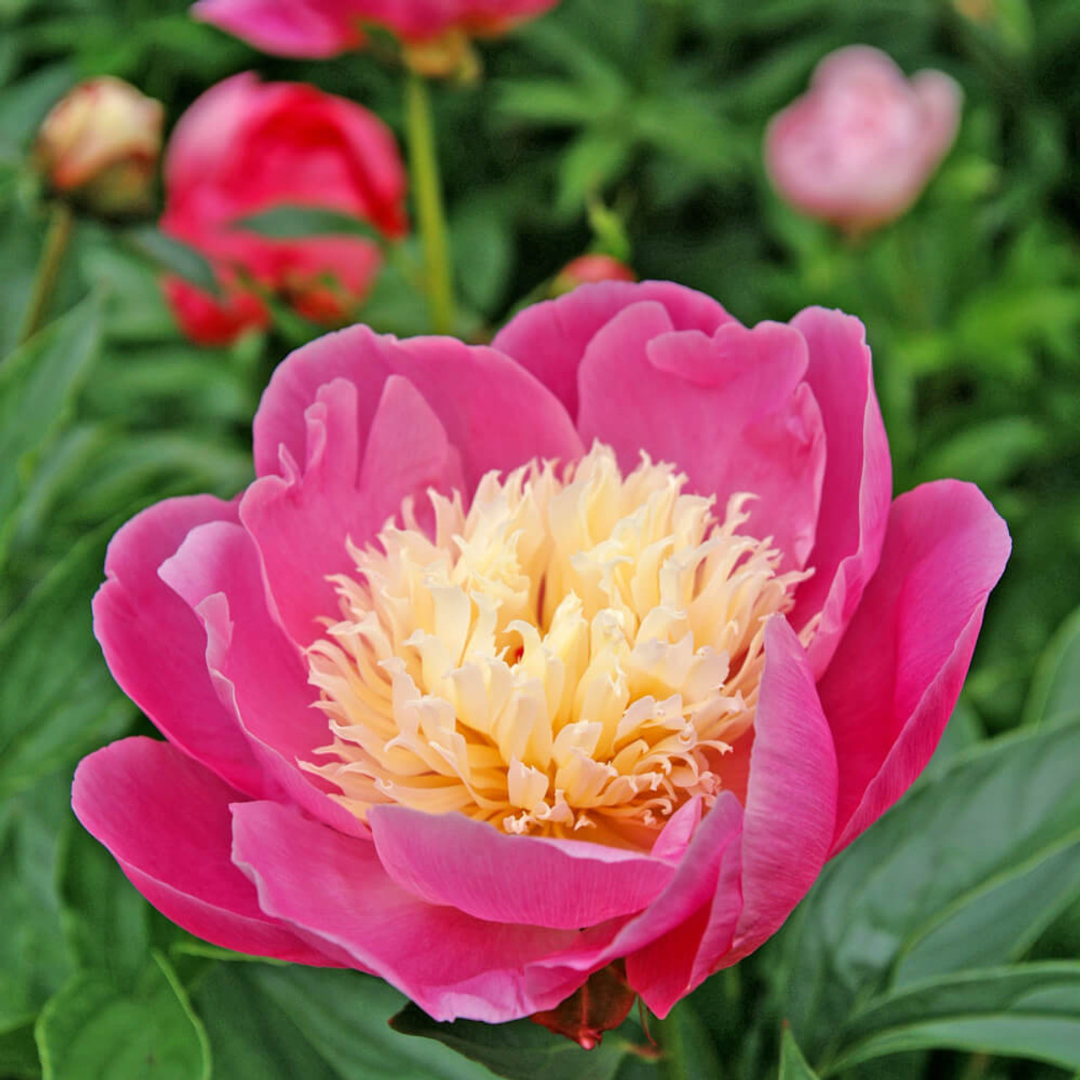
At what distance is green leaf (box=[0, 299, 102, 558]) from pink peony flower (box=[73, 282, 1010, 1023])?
20 centimetres

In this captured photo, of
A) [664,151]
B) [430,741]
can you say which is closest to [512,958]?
[430,741]

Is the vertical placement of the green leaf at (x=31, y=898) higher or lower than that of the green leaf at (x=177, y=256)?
lower


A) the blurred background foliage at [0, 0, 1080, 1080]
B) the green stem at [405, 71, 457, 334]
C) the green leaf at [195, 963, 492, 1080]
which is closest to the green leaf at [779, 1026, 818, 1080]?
the blurred background foliage at [0, 0, 1080, 1080]

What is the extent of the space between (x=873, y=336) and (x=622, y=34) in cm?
47

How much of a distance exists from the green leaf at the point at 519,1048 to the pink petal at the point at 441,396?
0.21 meters

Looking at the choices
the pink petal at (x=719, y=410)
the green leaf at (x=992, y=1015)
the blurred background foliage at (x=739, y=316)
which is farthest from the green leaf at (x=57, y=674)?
the green leaf at (x=992, y=1015)

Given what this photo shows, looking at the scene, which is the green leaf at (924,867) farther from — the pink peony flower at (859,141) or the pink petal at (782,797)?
the pink peony flower at (859,141)

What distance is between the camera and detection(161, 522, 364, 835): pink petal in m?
0.41

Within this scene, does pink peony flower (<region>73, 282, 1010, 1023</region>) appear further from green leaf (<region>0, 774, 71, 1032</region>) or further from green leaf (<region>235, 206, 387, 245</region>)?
green leaf (<region>235, 206, 387, 245</region>)

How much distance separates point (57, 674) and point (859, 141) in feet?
3.54

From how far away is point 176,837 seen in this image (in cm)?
43

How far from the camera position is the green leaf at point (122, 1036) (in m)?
0.44

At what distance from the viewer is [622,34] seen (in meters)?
1.44

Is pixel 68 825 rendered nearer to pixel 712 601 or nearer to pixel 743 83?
pixel 712 601
